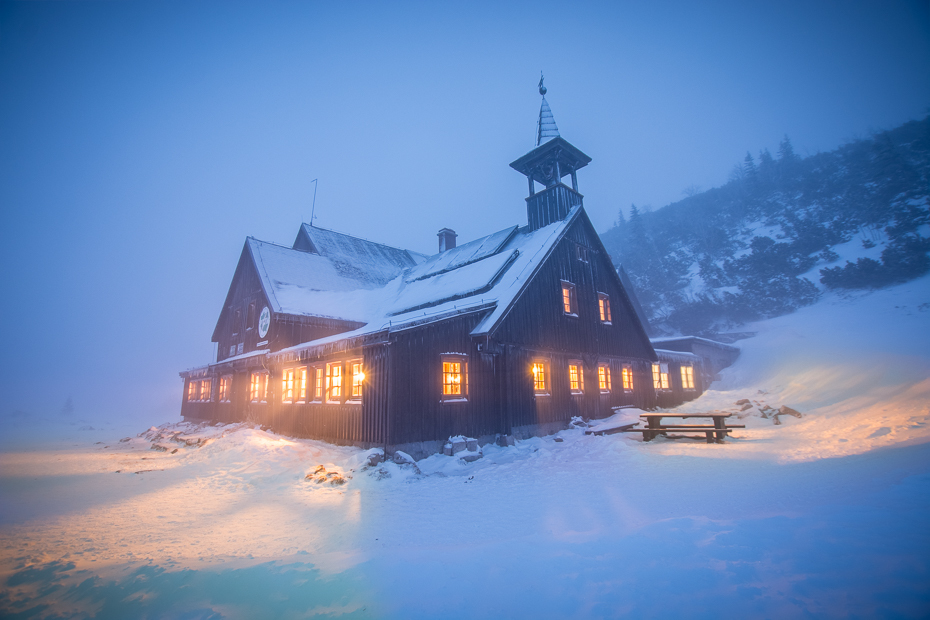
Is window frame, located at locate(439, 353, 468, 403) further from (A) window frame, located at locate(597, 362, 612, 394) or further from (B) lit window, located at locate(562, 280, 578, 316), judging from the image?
(A) window frame, located at locate(597, 362, 612, 394)

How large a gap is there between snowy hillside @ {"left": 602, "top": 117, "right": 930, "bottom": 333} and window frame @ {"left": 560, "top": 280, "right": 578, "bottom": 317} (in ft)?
121

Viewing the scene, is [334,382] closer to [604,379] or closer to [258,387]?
[258,387]

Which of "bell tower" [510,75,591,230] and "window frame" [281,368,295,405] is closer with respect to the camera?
"window frame" [281,368,295,405]

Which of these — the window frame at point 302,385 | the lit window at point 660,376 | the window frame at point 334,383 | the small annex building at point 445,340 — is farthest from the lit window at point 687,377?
the window frame at point 302,385

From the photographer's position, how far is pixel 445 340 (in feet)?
41.7

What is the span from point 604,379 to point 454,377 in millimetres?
8762

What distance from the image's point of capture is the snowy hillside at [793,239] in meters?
41.2

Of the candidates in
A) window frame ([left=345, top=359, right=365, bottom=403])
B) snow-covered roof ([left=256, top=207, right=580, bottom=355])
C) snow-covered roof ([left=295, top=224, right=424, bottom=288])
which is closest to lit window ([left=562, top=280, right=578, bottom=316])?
snow-covered roof ([left=256, top=207, right=580, bottom=355])

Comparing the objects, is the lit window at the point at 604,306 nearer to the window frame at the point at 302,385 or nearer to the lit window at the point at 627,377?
the lit window at the point at 627,377

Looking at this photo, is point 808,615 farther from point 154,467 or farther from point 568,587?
point 154,467

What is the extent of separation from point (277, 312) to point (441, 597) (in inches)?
651

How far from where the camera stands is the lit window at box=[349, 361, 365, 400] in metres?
12.3

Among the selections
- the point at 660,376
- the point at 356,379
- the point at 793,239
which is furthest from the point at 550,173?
the point at 793,239

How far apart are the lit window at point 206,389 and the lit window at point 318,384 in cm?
1192
